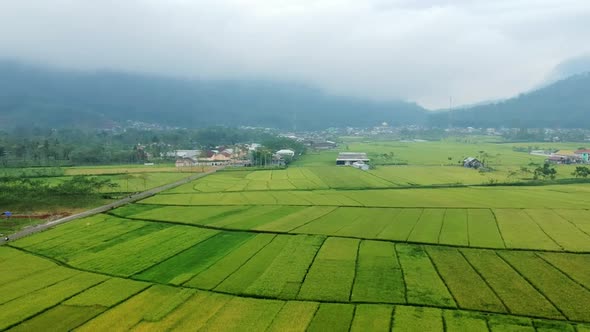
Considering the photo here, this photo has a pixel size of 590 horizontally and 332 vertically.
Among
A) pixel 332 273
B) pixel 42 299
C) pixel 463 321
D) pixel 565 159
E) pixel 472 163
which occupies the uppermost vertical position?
pixel 565 159

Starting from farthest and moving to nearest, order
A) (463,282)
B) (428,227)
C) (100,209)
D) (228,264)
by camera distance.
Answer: (100,209) < (428,227) < (228,264) < (463,282)

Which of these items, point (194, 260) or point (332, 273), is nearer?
point (332, 273)

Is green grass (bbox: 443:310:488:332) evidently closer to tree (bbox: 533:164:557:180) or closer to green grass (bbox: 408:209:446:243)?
green grass (bbox: 408:209:446:243)

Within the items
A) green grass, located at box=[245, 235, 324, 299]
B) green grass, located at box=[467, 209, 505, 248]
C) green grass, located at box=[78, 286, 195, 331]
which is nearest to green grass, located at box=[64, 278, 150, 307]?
green grass, located at box=[78, 286, 195, 331]

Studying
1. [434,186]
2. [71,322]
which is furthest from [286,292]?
[434,186]

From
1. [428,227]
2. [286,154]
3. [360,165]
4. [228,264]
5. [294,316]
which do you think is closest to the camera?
[294,316]

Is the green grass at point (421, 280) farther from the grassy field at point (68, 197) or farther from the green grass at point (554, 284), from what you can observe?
the grassy field at point (68, 197)

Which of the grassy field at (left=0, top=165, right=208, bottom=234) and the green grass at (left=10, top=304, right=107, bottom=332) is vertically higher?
the grassy field at (left=0, top=165, right=208, bottom=234)

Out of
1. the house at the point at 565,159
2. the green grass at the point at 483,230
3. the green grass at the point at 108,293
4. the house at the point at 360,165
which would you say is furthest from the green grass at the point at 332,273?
the house at the point at 565,159

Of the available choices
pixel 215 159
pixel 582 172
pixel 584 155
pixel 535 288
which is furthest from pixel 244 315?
pixel 584 155

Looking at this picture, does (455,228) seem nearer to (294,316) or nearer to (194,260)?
(294,316)
